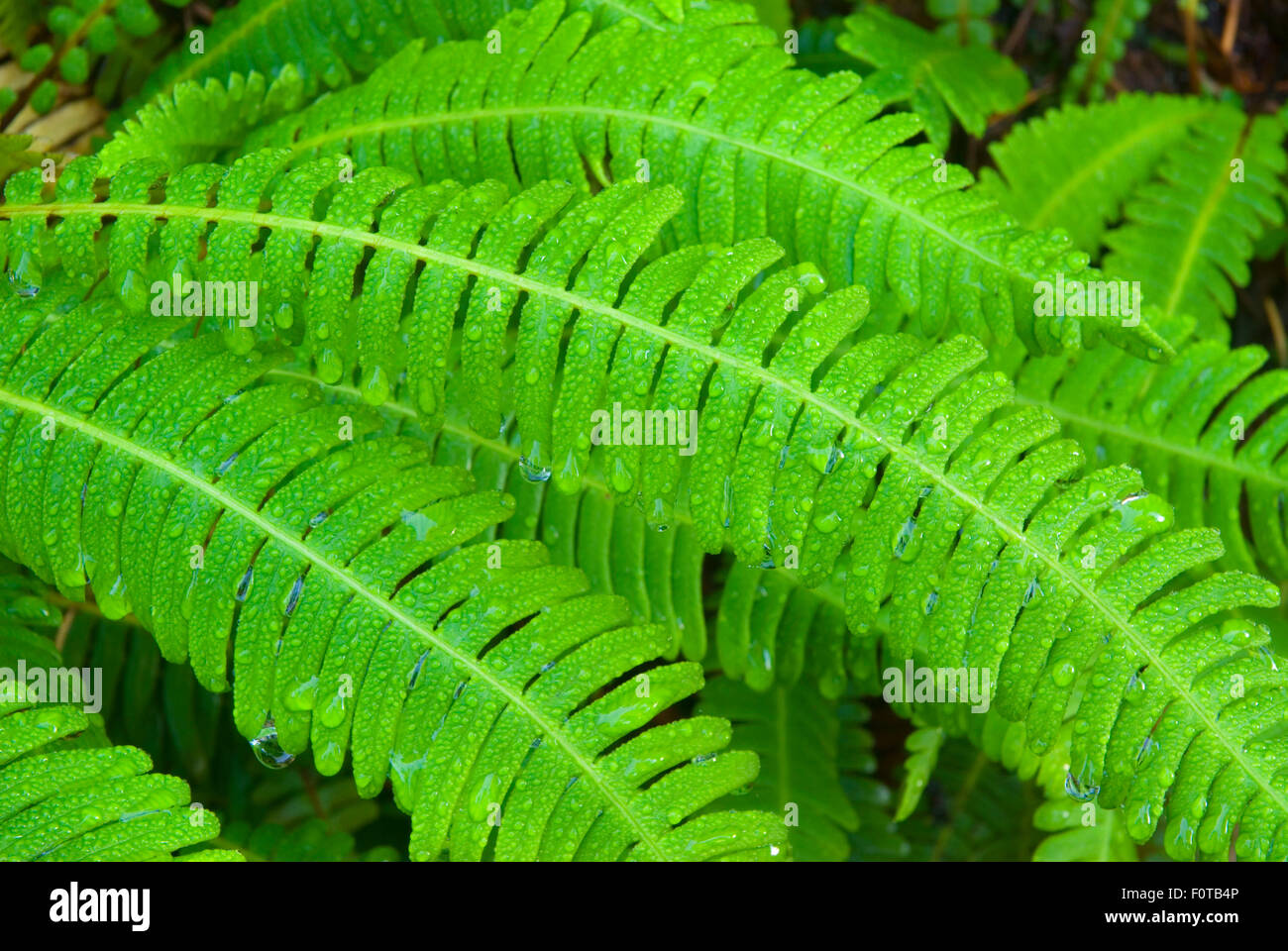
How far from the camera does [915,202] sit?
4.59ft

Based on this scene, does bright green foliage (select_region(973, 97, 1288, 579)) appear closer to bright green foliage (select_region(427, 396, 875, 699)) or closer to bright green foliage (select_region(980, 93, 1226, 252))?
bright green foliage (select_region(980, 93, 1226, 252))

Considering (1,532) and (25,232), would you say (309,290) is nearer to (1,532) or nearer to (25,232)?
(25,232)

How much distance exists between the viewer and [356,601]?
1215mm

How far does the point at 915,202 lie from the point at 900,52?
92cm

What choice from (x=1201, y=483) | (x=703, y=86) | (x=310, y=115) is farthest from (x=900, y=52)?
(x=310, y=115)

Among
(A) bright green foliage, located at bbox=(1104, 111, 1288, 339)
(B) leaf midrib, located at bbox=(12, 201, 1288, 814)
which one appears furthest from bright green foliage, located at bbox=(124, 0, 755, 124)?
(A) bright green foliage, located at bbox=(1104, 111, 1288, 339)

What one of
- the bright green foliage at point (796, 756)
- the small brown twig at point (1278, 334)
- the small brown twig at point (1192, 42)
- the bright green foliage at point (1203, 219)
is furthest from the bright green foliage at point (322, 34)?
the small brown twig at point (1278, 334)

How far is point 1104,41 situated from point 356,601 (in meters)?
2.48

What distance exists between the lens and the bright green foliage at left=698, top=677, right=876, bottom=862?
1856mm

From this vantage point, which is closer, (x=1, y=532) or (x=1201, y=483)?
(x=1, y=532)

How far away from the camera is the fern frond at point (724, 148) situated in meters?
1.38

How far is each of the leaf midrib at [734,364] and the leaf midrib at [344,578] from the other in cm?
6

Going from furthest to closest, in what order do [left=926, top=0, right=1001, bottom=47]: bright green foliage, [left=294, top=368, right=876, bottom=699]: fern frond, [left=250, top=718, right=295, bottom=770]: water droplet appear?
[left=926, top=0, right=1001, bottom=47]: bright green foliage < [left=294, top=368, right=876, bottom=699]: fern frond < [left=250, top=718, right=295, bottom=770]: water droplet

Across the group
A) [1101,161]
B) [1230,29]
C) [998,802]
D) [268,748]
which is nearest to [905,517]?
[268,748]
